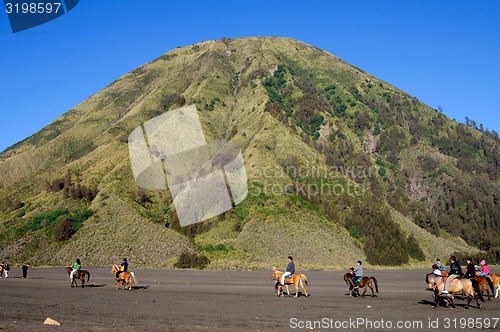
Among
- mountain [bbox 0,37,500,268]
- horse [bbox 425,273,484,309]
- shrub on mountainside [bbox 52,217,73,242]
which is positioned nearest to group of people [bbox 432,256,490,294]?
horse [bbox 425,273,484,309]

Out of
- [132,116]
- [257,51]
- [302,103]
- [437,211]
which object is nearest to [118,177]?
[132,116]

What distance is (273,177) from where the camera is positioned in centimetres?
7762

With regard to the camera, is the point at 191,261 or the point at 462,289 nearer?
the point at 462,289

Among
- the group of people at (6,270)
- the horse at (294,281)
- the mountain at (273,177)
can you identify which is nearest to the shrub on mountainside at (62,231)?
the mountain at (273,177)

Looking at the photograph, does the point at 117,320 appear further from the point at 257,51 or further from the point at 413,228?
the point at 257,51

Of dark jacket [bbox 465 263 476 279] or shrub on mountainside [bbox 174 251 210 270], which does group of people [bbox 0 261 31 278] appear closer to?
shrub on mountainside [bbox 174 251 210 270]

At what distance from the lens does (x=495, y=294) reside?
90.7 ft

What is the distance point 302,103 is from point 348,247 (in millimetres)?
81583

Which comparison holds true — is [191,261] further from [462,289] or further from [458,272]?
[462,289]

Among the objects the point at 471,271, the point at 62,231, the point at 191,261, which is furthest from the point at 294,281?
the point at 62,231

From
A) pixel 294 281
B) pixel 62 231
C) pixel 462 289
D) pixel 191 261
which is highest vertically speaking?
pixel 62 231

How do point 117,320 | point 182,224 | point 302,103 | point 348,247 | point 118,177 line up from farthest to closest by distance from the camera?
point 302,103 → point 118,177 → point 182,224 → point 348,247 → point 117,320

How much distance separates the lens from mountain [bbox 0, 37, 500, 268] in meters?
62.5

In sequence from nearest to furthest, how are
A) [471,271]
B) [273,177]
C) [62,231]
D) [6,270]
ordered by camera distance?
[471,271] < [6,270] < [62,231] < [273,177]
